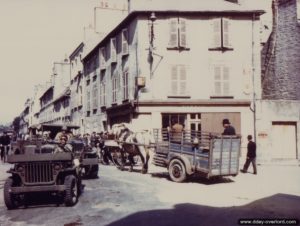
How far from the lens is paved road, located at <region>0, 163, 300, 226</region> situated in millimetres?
7820

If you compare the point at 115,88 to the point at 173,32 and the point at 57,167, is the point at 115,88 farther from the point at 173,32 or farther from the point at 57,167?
the point at 57,167

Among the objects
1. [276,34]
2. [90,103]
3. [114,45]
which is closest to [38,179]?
[114,45]

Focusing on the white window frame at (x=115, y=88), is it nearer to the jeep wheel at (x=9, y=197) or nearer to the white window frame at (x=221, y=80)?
the white window frame at (x=221, y=80)

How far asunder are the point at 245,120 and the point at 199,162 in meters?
Result: 11.0

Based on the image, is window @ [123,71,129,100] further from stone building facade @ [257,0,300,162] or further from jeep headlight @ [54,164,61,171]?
jeep headlight @ [54,164,61,171]

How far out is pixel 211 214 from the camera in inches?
321

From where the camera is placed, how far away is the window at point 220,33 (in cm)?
2264

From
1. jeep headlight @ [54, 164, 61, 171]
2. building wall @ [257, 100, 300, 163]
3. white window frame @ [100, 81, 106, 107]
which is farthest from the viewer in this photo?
white window frame @ [100, 81, 106, 107]

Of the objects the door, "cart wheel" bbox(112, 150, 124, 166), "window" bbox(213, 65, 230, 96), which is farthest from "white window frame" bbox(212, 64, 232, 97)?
"cart wheel" bbox(112, 150, 124, 166)

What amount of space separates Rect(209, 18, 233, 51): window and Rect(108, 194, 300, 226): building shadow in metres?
14.3

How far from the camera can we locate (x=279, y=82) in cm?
2453

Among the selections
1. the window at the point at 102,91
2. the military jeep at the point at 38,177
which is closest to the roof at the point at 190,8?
the window at the point at 102,91

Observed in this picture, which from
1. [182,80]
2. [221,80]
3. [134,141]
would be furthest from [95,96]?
[134,141]

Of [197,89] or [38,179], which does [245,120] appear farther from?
[38,179]
